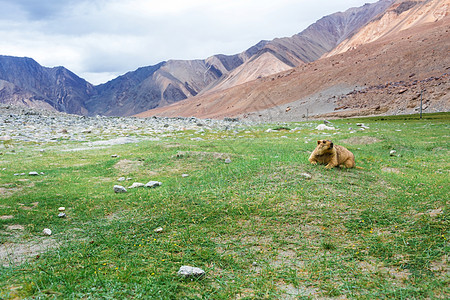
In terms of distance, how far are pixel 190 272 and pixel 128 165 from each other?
8674 mm

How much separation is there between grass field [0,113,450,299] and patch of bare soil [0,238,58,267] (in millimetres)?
25

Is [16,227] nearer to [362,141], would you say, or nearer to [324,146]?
[324,146]

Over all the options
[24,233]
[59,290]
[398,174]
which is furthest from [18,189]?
[398,174]

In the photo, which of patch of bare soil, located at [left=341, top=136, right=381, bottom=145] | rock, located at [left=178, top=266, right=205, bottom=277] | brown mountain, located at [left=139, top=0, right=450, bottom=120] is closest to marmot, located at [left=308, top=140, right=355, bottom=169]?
rock, located at [left=178, top=266, right=205, bottom=277]

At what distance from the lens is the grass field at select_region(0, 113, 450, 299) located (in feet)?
13.3

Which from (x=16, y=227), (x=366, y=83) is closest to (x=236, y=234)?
(x=16, y=227)

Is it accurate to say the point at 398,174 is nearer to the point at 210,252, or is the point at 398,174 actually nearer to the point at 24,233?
the point at 210,252

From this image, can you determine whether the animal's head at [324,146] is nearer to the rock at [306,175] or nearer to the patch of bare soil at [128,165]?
the rock at [306,175]

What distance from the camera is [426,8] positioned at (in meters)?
134

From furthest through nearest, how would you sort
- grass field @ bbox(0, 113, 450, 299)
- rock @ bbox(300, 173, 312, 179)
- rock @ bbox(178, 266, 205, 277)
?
1. rock @ bbox(300, 173, 312, 179)
2. rock @ bbox(178, 266, 205, 277)
3. grass field @ bbox(0, 113, 450, 299)

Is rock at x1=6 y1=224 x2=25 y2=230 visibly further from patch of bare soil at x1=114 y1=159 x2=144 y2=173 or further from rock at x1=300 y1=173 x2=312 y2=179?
rock at x1=300 y1=173 x2=312 y2=179

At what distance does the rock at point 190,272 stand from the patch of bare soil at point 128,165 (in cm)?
784

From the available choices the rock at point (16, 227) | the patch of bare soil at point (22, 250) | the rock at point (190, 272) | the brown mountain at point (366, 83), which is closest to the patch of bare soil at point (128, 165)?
the rock at point (16, 227)

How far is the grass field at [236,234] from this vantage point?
4059mm
